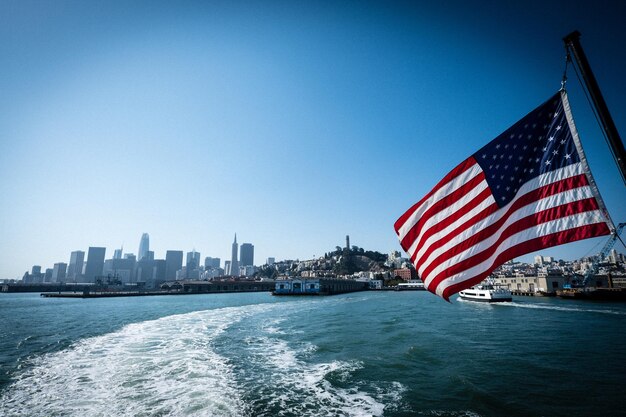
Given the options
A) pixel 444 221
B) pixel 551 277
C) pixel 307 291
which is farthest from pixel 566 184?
pixel 307 291

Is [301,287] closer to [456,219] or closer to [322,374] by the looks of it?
[322,374]

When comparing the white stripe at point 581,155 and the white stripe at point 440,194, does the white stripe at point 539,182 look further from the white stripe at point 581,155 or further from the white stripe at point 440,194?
the white stripe at point 440,194

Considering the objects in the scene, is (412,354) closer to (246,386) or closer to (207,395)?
(246,386)

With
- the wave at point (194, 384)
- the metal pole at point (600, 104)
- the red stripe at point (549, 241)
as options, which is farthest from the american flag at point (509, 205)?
the wave at point (194, 384)

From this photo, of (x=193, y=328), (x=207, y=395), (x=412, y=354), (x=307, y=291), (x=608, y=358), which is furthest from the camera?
(x=307, y=291)

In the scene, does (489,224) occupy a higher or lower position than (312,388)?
higher

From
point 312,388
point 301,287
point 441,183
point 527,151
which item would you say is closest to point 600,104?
point 527,151
